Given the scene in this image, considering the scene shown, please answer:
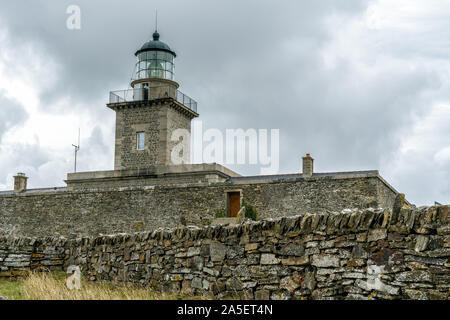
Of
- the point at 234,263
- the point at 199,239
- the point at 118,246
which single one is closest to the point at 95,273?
the point at 118,246

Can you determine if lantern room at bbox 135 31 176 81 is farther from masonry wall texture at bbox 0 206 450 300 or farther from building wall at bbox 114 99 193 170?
masonry wall texture at bbox 0 206 450 300

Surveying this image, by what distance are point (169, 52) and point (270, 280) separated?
94.1 feet

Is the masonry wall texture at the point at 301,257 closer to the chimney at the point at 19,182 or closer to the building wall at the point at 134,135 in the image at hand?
the building wall at the point at 134,135

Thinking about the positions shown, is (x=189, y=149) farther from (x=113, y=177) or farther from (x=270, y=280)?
(x=270, y=280)

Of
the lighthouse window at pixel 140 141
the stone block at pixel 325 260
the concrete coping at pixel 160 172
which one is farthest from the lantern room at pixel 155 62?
the stone block at pixel 325 260

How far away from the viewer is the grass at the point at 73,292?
7.21 metres

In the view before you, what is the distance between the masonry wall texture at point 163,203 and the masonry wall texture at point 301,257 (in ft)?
41.3

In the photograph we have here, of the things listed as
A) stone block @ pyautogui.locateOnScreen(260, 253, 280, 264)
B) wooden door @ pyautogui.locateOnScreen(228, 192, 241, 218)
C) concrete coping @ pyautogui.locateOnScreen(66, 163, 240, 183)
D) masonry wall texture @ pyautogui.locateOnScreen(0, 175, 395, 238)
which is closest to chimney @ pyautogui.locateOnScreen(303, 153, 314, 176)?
masonry wall texture @ pyautogui.locateOnScreen(0, 175, 395, 238)

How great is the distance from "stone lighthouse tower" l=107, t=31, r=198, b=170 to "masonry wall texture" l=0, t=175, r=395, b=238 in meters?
4.30

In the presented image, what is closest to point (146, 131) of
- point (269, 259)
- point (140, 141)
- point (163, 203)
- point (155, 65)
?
point (140, 141)

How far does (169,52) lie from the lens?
33906mm

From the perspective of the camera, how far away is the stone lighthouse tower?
30.3 meters

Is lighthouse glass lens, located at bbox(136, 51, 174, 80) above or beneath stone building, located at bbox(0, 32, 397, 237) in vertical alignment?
above
